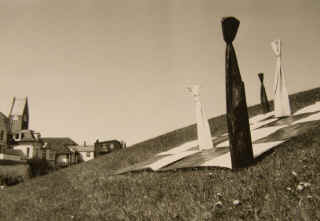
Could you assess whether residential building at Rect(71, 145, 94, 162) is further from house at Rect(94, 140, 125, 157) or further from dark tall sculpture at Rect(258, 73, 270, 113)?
dark tall sculpture at Rect(258, 73, 270, 113)

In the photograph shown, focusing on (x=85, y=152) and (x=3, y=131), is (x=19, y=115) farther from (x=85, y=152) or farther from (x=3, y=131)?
(x=3, y=131)

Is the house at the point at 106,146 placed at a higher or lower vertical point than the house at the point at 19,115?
lower

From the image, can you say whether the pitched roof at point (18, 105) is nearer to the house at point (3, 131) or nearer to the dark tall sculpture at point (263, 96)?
the house at point (3, 131)

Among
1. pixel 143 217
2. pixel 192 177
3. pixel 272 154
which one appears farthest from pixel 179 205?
pixel 272 154

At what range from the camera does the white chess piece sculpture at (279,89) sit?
886cm

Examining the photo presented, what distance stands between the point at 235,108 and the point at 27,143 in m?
73.3

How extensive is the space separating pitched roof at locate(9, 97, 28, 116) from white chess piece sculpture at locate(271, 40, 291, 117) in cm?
8849

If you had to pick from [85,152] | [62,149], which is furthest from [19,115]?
[85,152]

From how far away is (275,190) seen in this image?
11.8 feet

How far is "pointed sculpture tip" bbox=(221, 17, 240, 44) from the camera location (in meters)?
5.28

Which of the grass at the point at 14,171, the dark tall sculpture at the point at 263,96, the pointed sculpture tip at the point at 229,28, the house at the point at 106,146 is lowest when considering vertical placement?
the grass at the point at 14,171

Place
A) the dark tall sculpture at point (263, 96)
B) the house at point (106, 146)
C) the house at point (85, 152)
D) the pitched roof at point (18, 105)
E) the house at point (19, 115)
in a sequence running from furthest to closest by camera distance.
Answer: the house at point (85, 152), the pitched roof at point (18, 105), the house at point (19, 115), the house at point (106, 146), the dark tall sculpture at point (263, 96)

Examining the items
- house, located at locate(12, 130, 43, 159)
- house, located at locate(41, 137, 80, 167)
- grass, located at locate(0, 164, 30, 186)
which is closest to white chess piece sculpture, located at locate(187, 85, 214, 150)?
grass, located at locate(0, 164, 30, 186)

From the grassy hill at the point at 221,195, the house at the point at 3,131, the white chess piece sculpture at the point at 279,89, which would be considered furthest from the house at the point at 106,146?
the grassy hill at the point at 221,195
